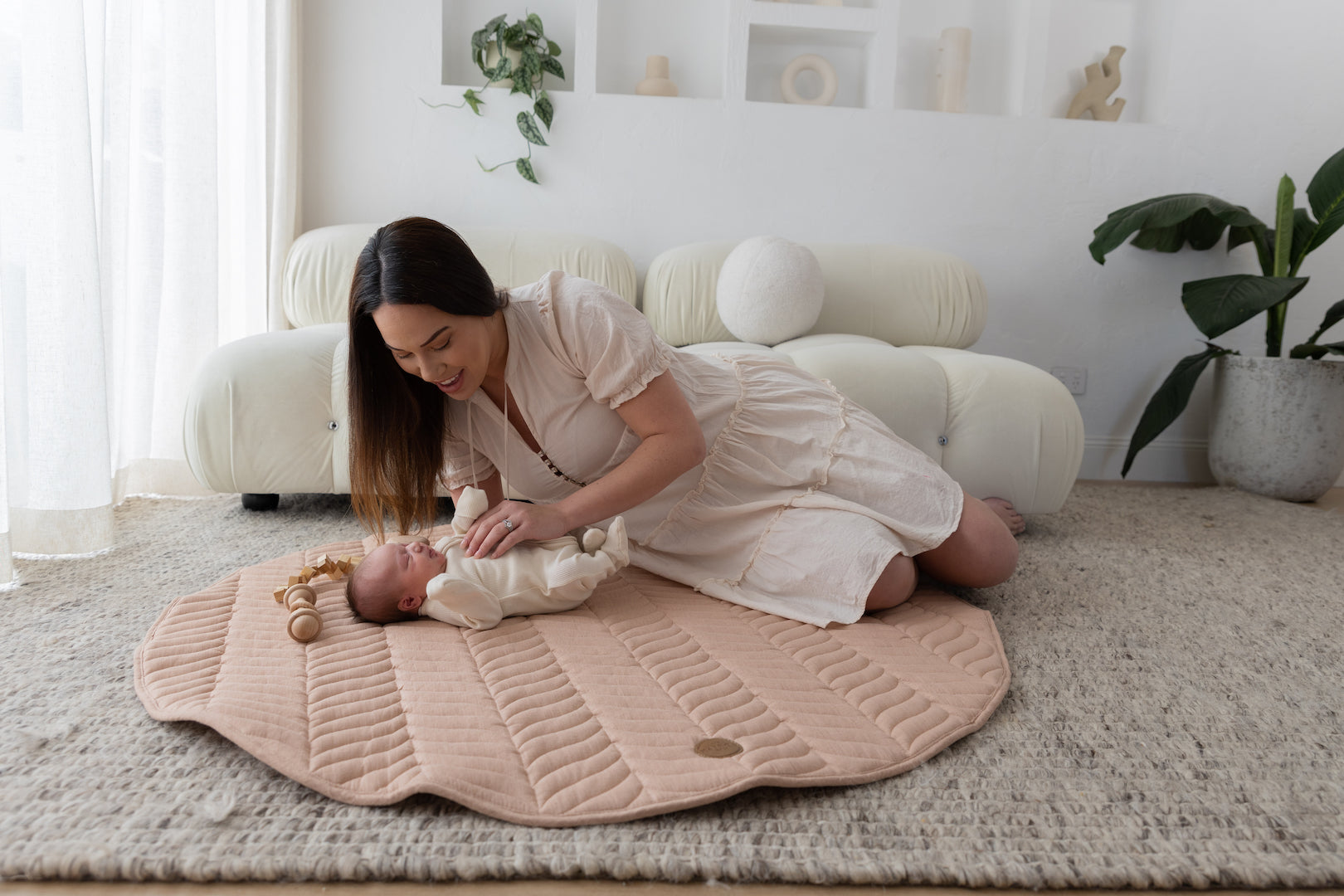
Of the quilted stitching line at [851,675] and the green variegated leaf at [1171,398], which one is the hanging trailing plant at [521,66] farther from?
the green variegated leaf at [1171,398]

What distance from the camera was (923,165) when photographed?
2.83m

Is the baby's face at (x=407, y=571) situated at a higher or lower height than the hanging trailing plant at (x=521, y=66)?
lower

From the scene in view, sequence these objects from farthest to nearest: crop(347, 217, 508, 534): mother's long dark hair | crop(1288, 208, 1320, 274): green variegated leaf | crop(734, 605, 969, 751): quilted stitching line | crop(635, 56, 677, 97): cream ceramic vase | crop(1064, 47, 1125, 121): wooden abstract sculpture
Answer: crop(1064, 47, 1125, 121): wooden abstract sculpture < crop(635, 56, 677, 97): cream ceramic vase < crop(1288, 208, 1320, 274): green variegated leaf < crop(347, 217, 508, 534): mother's long dark hair < crop(734, 605, 969, 751): quilted stitching line

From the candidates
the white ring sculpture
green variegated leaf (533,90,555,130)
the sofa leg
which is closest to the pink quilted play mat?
the sofa leg

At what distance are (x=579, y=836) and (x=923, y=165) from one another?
260 centimetres

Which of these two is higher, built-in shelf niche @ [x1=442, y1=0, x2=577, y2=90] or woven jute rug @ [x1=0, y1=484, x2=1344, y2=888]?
built-in shelf niche @ [x1=442, y1=0, x2=577, y2=90]

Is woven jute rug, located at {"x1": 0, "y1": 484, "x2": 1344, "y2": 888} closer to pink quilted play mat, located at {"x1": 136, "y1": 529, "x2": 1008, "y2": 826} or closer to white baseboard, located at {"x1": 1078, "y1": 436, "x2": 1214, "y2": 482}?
pink quilted play mat, located at {"x1": 136, "y1": 529, "x2": 1008, "y2": 826}

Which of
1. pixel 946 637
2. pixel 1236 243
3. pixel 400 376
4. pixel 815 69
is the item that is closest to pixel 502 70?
pixel 815 69

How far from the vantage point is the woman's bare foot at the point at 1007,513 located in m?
1.84

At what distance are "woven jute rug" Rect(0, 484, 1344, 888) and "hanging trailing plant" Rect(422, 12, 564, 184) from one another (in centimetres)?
183

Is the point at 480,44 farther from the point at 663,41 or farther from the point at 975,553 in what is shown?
the point at 975,553

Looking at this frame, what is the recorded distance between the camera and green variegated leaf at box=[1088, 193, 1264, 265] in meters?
2.60

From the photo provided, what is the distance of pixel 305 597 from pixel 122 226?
1083 millimetres

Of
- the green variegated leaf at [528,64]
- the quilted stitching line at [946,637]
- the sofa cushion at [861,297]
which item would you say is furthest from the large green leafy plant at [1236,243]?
the green variegated leaf at [528,64]
